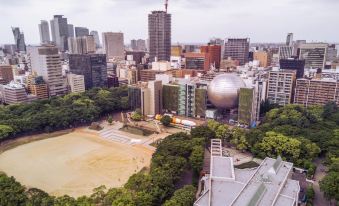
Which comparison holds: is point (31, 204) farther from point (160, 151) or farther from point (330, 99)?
point (330, 99)

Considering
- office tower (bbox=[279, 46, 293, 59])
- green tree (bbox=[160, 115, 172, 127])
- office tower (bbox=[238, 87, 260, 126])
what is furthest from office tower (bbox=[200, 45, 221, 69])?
green tree (bbox=[160, 115, 172, 127])

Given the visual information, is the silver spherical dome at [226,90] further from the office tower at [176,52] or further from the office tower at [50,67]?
the office tower at [176,52]

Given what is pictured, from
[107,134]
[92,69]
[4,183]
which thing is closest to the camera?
[4,183]

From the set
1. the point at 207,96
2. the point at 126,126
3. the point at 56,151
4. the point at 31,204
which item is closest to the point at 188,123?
the point at 207,96

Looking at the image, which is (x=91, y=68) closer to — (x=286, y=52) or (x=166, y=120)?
(x=166, y=120)

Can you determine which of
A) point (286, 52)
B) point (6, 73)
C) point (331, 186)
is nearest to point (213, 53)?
point (286, 52)

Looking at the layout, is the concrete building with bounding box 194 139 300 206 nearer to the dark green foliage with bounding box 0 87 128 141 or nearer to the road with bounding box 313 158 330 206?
the road with bounding box 313 158 330 206
